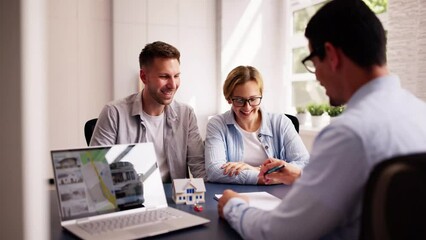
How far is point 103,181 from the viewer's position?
1.30 m

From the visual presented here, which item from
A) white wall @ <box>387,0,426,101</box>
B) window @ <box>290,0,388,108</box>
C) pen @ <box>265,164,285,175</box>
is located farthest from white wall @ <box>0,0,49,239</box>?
window @ <box>290,0,388,108</box>

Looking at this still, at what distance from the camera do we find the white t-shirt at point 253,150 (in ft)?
7.37

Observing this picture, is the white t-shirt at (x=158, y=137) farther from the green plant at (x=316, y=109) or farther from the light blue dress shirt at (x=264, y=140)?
the green plant at (x=316, y=109)

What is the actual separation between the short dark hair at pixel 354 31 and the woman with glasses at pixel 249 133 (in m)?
1.19

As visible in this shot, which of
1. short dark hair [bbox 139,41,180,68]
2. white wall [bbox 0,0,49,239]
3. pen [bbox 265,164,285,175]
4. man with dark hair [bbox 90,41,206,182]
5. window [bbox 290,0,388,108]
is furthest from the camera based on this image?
window [bbox 290,0,388,108]

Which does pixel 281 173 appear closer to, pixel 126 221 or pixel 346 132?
pixel 126 221

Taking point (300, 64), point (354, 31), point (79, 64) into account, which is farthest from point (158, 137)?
point (300, 64)

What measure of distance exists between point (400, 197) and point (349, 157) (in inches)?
6.0

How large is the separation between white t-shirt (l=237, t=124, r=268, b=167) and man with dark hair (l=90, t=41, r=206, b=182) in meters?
0.26

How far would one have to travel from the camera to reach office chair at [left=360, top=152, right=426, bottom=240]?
2.28 ft

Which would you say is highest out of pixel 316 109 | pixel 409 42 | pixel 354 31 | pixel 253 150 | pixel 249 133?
pixel 409 42

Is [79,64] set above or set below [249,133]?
above

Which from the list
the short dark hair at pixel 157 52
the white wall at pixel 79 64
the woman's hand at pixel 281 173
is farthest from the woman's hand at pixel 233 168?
the white wall at pixel 79 64

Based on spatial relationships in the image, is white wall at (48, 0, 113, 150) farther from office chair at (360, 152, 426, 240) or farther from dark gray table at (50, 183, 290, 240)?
office chair at (360, 152, 426, 240)
